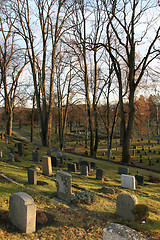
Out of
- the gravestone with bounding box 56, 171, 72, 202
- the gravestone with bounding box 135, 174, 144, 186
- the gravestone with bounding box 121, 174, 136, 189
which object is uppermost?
the gravestone with bounding box 56, 171, 72, 202

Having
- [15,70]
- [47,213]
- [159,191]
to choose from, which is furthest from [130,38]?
[15,70]

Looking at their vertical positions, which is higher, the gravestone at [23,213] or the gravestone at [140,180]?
the gravestone at [23,213]

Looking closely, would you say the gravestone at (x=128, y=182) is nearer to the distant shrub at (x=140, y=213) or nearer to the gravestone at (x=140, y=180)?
the gravestone at (x=140, y=180)

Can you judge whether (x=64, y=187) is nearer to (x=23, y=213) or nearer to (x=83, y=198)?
(x=83, y=198)

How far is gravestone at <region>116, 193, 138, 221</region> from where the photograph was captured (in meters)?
6.24

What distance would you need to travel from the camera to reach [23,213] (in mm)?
4812

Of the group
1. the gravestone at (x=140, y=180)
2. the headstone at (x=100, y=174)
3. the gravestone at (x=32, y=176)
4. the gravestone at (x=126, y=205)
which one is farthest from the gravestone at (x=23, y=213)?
the gravestone at (x=140, y=180)

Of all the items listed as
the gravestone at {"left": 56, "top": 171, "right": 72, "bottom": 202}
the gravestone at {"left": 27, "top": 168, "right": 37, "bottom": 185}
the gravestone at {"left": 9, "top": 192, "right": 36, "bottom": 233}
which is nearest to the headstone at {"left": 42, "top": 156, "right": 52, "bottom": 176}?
the gravestone at {"left": 27, "top": 168, "right": 37, "bottom": 185}

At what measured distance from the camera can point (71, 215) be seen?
19.9ft

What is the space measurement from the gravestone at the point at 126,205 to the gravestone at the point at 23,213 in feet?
9.48

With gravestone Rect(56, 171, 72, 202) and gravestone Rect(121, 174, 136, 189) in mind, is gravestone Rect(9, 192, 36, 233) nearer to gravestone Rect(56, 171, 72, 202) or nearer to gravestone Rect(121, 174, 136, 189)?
gravestone Rect(56, 171, 72, 202)

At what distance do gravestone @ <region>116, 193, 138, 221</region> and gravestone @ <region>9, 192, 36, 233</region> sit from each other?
114 inches

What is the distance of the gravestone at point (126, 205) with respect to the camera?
624cm

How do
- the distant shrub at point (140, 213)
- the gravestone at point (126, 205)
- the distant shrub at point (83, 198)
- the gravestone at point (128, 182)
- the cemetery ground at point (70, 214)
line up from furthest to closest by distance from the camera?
the gravestone at point (128, 182) < the distant shrub at point (83, 198) < the gravestone at point (126, 205) < the distant shrub at point (140, 213) < the cemetery ground at point (70, 214)
